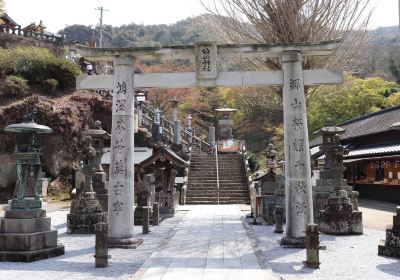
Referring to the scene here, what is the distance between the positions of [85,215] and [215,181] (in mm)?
13476

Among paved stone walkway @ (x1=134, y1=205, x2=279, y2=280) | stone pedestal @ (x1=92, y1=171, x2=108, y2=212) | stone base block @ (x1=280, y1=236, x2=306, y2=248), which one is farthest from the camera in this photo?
stone pedestal @ (x1=92, y1=171, x2=108, y2=212)

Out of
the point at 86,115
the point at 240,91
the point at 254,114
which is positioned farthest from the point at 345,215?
the point at 254,114

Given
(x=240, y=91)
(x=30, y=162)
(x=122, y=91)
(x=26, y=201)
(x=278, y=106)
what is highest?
(x=240, y=91)

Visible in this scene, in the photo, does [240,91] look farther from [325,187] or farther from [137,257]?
[137,257]

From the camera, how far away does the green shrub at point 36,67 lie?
30.1 m

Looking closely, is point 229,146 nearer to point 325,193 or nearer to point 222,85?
point 325,193

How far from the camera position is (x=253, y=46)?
9.73m

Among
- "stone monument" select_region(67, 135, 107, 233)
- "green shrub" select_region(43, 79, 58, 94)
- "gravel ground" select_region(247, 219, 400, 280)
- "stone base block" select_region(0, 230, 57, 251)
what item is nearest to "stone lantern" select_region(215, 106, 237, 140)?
"green shrub" select_region(43, 79, 58, 94)

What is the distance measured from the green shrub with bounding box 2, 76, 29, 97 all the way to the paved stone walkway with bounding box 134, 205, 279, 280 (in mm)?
20714

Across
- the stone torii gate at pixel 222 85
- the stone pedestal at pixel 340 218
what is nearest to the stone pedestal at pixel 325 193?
the stone pedestal at pixel 340 218

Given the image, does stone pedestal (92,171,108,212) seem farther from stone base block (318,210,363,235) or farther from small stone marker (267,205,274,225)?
stone base block (318,210,363,235)

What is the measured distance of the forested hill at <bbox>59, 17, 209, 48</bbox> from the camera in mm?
84131

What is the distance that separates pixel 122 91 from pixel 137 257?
4.18 m

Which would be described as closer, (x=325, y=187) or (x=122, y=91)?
(x=122, y=91)
